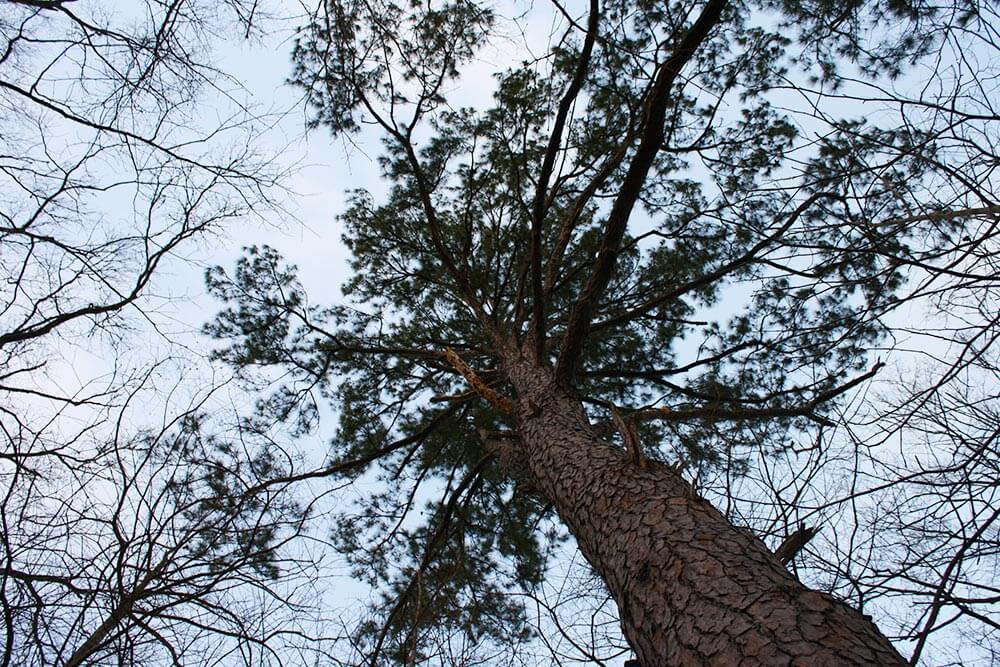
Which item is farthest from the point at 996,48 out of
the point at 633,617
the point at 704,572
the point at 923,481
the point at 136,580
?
the point at 136,580

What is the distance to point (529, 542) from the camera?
5.45 metres

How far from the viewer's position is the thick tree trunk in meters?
1.41

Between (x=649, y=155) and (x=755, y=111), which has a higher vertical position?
(x=755, y=111)

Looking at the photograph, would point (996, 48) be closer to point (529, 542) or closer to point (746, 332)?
point (746, 332)

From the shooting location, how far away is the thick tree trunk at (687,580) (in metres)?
1.41

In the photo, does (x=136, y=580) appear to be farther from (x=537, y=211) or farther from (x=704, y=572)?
(x=537, y=211)

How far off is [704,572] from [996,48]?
1.90 meters

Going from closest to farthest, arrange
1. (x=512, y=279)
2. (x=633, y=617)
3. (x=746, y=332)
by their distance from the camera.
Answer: (x=633, y=617) < (x=746, y=332) < (x=512, y=279)

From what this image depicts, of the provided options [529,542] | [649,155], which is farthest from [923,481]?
[529,542]

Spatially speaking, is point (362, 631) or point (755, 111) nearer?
point (362, 631)

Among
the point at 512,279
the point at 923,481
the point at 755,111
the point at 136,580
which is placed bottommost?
the point at 923,481

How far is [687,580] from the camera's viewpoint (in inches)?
70.4

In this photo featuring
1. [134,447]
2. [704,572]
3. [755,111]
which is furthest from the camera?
[755,111]

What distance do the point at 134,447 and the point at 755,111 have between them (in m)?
4.75
